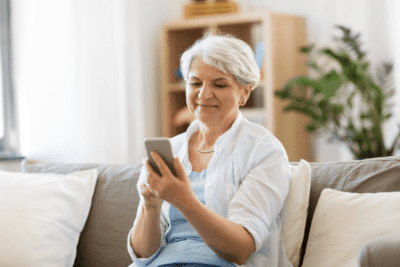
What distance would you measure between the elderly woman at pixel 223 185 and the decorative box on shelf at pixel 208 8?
2.12m

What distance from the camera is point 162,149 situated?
1.02 metres

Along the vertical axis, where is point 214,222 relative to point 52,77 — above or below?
below

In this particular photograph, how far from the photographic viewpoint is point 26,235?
154 cm

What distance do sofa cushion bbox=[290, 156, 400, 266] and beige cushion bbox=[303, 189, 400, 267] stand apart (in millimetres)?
68

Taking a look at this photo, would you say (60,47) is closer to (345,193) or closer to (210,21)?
(210,21)

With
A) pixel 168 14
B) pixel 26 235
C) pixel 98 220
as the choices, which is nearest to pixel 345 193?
pixel 98 220

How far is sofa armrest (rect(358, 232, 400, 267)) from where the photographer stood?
2.51ft

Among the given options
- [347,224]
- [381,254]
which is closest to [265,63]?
[347,224]

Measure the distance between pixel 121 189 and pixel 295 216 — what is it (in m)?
0.68

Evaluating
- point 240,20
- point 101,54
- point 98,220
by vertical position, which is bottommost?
point 98,220

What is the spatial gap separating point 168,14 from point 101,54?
98 cm

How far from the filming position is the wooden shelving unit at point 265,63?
123 inches

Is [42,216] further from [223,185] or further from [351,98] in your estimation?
[351,98]

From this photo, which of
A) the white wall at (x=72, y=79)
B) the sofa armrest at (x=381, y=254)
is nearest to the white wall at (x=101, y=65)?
the white wall at (x=72, y=79)
